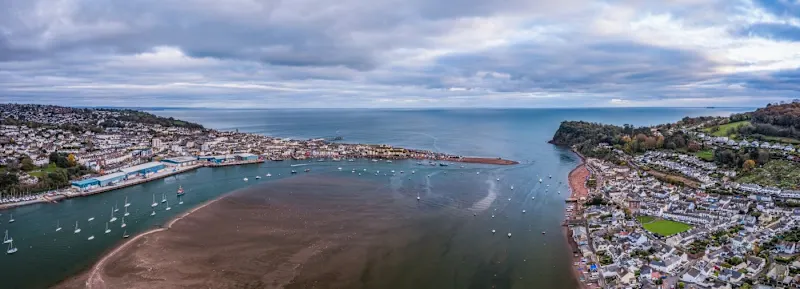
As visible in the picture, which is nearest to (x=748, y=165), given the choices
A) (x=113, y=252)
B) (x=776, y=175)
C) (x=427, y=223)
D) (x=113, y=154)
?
(x=776, y=175)

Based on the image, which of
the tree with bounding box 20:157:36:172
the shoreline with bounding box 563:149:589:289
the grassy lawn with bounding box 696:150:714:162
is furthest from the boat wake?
the tree with bounding box 20:157:36:172

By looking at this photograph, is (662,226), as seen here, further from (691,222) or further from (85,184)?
(85,184)

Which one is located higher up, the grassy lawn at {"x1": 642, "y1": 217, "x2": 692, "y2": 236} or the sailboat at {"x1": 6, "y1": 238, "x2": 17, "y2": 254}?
the grassy lawn at {"x1": 642, "y1": 217, "x2": 692, "y2": 236}

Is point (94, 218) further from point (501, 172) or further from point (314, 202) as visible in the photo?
point (501, 172)

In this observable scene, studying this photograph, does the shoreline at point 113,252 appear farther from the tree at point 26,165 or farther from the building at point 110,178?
the tree at point 26,165

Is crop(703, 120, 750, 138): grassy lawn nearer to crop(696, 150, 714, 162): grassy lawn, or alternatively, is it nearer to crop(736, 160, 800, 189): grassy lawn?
crop(696, 150, 714, 162): grassy lawn

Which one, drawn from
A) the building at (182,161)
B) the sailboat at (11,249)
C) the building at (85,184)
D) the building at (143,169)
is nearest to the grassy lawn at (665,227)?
the sailboat at (11,249)
